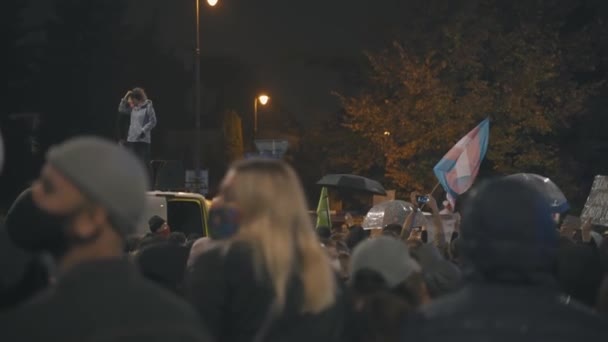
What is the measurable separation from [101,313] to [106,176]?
0.37 m

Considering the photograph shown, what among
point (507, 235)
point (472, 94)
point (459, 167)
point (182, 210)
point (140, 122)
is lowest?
point (182, 210)

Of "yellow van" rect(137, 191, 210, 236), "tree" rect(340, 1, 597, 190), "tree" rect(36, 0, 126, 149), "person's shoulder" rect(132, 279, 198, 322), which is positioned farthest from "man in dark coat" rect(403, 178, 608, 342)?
"tree" rect(36, 0, 126, 149)

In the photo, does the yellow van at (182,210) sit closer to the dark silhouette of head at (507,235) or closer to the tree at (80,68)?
the dark silhouette of head at (507,235)

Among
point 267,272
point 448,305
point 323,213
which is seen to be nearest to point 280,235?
point 267,272

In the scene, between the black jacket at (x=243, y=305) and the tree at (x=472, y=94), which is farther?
the tree at (x=472, y=94)

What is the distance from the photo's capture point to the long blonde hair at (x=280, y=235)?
4.27 meters

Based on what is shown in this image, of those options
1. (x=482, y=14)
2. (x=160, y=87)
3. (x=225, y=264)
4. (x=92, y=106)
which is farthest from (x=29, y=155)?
(x=225, y=264)

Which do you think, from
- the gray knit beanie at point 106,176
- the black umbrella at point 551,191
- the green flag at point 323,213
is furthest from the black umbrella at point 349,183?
the gray knit beanie at point 106,176

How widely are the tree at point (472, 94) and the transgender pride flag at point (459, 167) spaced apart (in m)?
22.2

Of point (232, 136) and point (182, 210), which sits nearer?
point (182, 210)

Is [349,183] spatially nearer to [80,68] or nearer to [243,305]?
[243,305]

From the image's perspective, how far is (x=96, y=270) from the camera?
114 inches

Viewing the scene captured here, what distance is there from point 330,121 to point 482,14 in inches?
322

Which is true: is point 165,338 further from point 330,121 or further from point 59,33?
point 59,33
